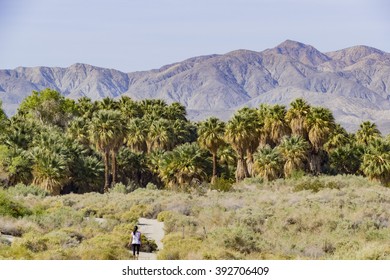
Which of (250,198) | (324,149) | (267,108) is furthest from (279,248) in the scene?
(324,149)

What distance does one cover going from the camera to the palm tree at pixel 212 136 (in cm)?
5594

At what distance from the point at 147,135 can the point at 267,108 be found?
14.6m

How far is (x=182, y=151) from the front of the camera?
5219 centimetres

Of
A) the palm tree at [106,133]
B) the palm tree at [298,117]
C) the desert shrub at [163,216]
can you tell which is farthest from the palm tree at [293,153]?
the desert shrub at [163,216]

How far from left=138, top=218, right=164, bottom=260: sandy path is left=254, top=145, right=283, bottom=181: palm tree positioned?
969 inches

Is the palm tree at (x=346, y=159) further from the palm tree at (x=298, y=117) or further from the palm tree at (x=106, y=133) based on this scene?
the palm tree at (x=106, y=133)

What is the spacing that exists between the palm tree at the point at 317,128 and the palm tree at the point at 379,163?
21.1 feet

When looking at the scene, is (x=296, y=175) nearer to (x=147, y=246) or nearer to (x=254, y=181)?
(x=254, y=181)

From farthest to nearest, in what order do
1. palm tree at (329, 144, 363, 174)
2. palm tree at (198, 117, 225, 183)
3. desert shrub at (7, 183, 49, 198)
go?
palm tree at (329, 144, 363, 174), palm tree at (198, 117, 225, 183), desert shrub at (7, 183, 49, 198)

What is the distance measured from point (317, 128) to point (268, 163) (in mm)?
8477

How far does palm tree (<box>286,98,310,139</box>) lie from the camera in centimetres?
6097

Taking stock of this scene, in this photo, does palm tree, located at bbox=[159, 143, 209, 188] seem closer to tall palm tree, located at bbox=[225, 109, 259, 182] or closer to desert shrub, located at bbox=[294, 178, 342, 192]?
tall palm tree, located at bbox=[225, 109, 259, 182]

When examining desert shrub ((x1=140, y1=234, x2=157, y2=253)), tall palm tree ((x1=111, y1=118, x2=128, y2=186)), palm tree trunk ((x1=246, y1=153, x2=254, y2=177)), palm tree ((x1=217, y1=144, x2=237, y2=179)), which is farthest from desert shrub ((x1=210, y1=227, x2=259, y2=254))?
palm tree ((x1=217, y1=144, x2=237, y2=179))
